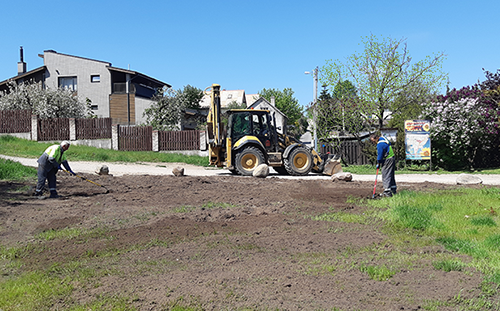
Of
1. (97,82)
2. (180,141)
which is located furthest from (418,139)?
(97,82)

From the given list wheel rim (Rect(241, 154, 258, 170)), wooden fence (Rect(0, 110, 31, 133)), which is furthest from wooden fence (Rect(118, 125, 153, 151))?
wheel rim (Rect(241, 154, 258, 170))

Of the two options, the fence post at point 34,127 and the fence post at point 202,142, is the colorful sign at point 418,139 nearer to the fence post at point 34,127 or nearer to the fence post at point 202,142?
the fence post at point 202,142

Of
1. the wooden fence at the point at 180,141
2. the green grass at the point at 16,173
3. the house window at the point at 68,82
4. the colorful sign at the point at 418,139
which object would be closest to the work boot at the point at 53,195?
the green grass at the point at 16,173

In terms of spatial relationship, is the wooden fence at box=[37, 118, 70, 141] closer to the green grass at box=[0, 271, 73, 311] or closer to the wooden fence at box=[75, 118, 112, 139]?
the wooden fence at box=[75, 118, 112, 139]

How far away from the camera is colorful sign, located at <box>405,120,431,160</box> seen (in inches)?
913

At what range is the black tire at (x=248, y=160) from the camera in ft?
58.7

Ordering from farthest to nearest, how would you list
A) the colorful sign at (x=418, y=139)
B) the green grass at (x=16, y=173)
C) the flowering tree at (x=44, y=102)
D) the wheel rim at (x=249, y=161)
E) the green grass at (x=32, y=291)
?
1. the flowering tree at (x=44, y=102)
2. the colorful sign at (x=418, y=139)
3. the wheel rim at (x=249, y=161)
4. the green grass at (x=16, y=173)
5. the green grass at (x=32, y=291)

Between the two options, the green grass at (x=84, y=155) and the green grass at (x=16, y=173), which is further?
the green grass at (x=84, y=155)

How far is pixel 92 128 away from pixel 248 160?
20206mm

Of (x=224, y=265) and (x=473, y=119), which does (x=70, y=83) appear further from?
(x=224, y=265)

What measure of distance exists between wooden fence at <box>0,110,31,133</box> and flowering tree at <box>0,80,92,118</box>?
123 inches

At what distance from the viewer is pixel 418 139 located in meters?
23.3

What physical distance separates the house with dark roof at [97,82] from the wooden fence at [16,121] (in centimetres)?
1374

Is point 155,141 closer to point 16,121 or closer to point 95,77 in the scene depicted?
point 16,121
